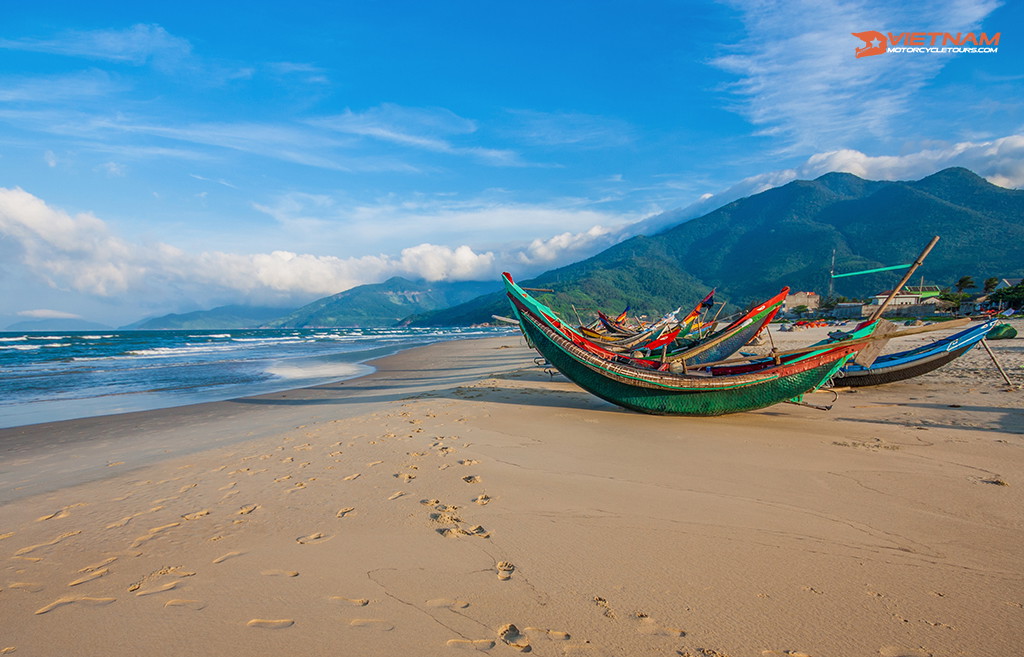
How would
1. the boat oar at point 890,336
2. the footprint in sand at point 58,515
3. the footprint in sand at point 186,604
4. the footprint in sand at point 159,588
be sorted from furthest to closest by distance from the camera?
the boat oar at point 890,336
the footprint in sand at point 58,515
the footprint in sand at point 159,588
the footprint in sand at point 186,604

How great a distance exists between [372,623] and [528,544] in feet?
3.97

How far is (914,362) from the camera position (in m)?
9.73

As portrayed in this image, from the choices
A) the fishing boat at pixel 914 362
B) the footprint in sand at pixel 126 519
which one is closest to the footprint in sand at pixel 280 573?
the footprint in sand at pixel 126 519

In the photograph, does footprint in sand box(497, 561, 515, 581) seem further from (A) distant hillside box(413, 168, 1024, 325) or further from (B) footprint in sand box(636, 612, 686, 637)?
(A) distant hillside box(413, 168, 1024, 325)

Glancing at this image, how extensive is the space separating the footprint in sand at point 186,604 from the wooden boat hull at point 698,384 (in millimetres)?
6275

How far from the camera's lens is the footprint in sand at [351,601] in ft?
8.16

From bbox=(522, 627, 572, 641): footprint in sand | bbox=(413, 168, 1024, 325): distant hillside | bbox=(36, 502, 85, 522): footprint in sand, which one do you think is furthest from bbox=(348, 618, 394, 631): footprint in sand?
bbox=(413, 168, 1024, 325): distant hillside

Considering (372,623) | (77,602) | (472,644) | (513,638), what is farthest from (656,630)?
(77,602)

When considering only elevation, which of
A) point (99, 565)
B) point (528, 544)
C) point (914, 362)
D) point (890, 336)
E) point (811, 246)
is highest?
point (811, 246)

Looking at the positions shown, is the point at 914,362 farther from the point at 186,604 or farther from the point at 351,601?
the point at 186,604

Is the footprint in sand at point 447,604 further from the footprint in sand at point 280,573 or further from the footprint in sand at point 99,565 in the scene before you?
the footprint in sand at point 99,565

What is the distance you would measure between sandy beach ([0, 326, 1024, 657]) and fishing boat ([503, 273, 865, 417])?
922mm

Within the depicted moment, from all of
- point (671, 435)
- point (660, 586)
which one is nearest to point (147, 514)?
point (660, 586)

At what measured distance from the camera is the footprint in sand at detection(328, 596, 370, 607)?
249cm
